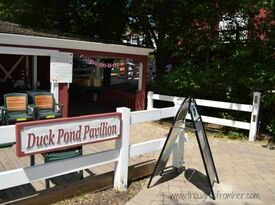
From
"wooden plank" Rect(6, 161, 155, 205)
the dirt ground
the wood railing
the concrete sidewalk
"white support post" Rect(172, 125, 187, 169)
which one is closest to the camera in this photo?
"wooden plank" Rect(6, 161, 155, 205)

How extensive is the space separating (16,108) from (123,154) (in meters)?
4.68

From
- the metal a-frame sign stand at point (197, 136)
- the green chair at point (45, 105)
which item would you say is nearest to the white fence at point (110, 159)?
the metal a-frame sign stand at point (197, 136)

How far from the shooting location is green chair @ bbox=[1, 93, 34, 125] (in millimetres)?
8977

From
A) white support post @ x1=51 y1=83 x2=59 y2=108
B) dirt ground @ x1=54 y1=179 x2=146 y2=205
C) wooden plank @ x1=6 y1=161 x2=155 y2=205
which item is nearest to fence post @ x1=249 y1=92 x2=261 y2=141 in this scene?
wooden plank @ x1=6 y1=161 x2=155 y2=205

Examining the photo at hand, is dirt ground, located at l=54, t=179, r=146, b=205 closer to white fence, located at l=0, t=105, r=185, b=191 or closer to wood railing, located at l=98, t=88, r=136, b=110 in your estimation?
white fence, located at l=0, t=105, r=185, b=191

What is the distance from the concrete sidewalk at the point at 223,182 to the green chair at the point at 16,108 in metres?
4.13

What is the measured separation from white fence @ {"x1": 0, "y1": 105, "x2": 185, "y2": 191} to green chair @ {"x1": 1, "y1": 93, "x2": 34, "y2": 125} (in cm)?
429

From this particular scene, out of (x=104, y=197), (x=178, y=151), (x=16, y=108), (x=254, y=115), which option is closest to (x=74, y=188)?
(x=104, y=197)

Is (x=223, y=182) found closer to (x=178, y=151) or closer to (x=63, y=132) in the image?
(x=178, y=151)

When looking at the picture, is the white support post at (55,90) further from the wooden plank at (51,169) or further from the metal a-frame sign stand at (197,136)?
the wooden plank at (51,169)

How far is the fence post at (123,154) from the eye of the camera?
5391 mm

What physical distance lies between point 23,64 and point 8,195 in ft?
32.6

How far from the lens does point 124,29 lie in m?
19.4

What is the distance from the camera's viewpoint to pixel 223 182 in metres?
6.32
